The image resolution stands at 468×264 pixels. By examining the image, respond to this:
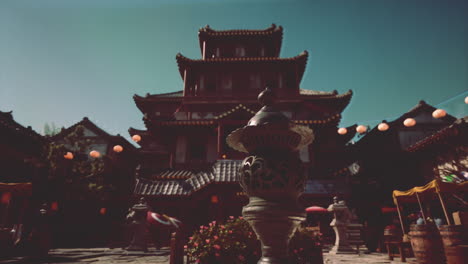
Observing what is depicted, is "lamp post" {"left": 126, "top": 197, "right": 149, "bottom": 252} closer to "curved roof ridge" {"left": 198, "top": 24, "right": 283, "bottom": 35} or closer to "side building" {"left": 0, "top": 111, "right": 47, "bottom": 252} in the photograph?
"side building" {"left": 0, "top": 111, "right": 47, "bottom": 252}

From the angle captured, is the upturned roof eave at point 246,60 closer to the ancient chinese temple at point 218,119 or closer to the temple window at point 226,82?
the ancient chinese temple at point 218,119

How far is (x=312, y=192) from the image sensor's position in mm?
14211

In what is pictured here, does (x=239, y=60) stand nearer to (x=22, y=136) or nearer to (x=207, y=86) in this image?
(x=207, y=86)

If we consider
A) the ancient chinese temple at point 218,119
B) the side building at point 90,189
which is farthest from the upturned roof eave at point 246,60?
the side building at point 90,189

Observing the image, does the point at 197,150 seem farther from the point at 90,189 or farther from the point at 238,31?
the point at 238,31

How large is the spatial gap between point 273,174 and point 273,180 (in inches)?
3.1

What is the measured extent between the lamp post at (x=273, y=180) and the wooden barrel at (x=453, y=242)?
5391 mm

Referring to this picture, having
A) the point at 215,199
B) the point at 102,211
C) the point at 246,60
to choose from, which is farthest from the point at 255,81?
the point at 102,211

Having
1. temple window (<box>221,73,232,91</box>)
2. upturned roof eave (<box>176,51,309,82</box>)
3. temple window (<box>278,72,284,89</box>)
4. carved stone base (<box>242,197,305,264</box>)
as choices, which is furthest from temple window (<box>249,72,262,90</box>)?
carved stone base (<box>242,197,305,264</box>)

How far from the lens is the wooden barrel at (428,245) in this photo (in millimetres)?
6883

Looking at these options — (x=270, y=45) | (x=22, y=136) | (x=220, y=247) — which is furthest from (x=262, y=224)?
(x=270, y=45)

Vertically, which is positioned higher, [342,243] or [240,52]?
[240,52]

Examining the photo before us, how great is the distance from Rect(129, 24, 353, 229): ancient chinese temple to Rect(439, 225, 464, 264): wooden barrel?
7.94 m

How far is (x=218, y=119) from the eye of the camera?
15.9 meters
